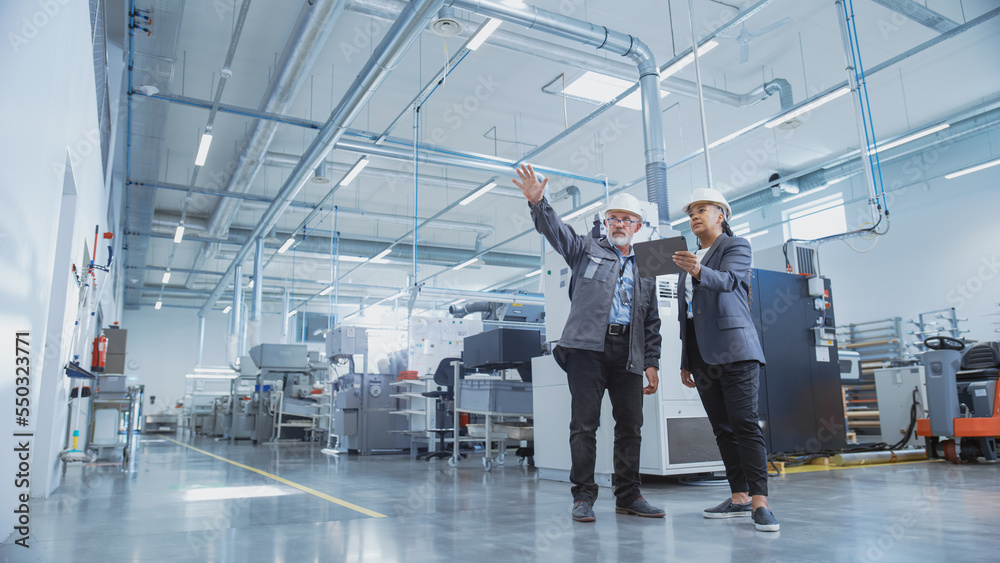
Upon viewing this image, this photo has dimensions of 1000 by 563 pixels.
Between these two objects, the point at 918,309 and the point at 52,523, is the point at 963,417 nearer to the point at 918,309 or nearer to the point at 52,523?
the point at 918,309

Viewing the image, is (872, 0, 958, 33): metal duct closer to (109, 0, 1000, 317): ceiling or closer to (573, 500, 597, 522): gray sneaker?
(109, 0, 1000, 317): ceiling

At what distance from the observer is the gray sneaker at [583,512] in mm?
2633

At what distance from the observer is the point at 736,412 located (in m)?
A: 2.55

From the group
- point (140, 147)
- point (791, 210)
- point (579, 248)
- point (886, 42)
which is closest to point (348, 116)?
point (140, 147)

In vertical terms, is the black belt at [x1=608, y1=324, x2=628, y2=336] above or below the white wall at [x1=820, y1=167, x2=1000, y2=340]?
below

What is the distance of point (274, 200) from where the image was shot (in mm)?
10180

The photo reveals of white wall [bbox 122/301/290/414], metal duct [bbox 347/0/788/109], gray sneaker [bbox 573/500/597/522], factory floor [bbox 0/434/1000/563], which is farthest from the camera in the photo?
white wall [bbox 122/301/290/414]

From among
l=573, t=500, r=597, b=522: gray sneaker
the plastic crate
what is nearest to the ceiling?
the plastic crate

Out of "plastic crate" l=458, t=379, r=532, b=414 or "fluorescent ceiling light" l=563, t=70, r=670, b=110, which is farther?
"fluorescent ceiling light" l=563, t=70, r=670, b=110

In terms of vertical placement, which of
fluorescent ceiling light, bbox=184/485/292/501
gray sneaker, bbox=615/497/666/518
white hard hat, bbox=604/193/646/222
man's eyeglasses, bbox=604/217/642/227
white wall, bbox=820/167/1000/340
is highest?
white wall, bbox=820/167/1000/340

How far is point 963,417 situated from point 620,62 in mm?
4573

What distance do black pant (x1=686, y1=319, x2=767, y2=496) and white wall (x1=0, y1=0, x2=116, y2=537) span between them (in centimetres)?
257

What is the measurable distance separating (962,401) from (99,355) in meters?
7.40

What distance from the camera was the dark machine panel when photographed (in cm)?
498
